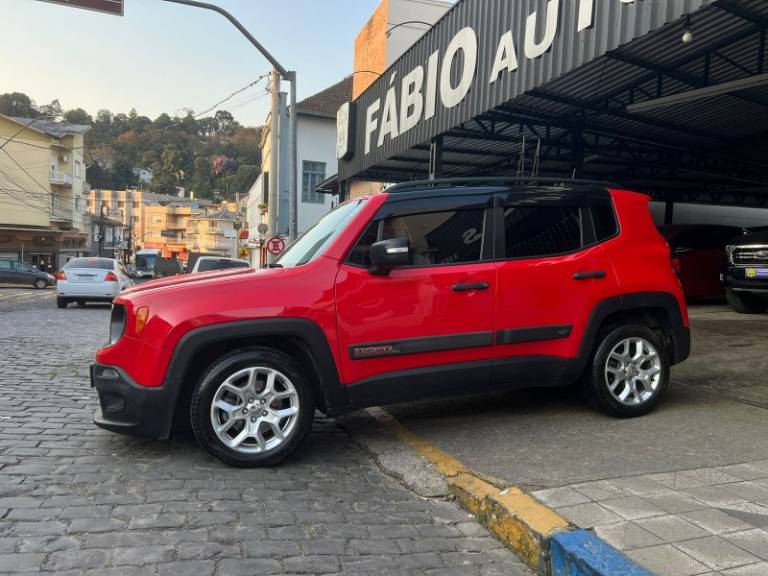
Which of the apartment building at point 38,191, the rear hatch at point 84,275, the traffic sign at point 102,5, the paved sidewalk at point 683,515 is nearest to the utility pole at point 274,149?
the rear hatch at point 84,275

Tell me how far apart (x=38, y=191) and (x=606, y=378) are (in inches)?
2106

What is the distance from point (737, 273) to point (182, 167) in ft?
350

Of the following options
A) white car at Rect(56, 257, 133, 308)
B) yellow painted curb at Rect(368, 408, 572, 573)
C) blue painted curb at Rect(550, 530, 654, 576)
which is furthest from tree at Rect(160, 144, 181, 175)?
blue painted curb at Rect(550, 530, 654, 576)

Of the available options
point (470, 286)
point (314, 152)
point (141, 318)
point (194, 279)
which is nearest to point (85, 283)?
point (194, 279)

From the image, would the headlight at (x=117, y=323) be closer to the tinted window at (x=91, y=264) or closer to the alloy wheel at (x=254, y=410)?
the alloy wheel at (x=254, y=410)

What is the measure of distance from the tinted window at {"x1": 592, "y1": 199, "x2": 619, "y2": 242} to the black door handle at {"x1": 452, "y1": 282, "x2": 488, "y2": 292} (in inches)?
44.6

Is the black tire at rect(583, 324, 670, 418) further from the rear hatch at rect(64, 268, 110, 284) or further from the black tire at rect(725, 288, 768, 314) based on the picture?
the rear hatch at rect(64, 268, 110, 284)

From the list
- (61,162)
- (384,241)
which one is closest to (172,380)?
(384,241)

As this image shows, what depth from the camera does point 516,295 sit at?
14.9 ft

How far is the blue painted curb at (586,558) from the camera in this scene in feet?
8.26

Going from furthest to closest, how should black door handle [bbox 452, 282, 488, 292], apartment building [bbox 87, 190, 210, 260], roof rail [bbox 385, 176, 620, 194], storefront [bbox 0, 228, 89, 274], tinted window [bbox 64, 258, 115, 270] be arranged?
apartment building [bbox 87, 190, 210, 260] → storefront [bbox 0, 228, 89, 274] → tinted window [bbox 64, 258, 115, 270] → roof rail [bbox 385, 176, 620, 194] → black door handle [bbox 452, 282, 488, 292]

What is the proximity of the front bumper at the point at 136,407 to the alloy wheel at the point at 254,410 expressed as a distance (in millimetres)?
296

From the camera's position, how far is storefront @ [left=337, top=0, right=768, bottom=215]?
716 cm

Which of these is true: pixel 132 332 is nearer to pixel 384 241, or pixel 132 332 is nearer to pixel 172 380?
pixel 172 380
